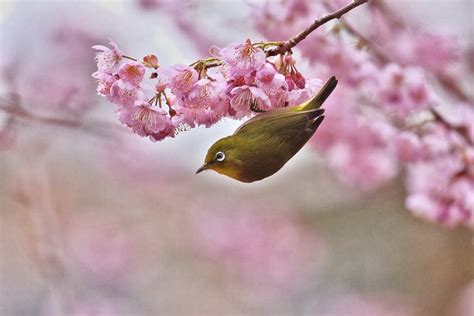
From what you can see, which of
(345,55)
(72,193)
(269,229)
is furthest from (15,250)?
(345,55)

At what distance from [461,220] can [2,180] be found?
99.0 inches

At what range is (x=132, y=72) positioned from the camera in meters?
0.78

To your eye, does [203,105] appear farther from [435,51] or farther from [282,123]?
[435,51]

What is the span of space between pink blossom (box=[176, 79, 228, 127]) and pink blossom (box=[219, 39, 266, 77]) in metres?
0.03

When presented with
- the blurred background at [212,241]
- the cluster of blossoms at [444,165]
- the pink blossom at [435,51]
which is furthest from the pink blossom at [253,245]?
the cluster of blossoms at [444,165]

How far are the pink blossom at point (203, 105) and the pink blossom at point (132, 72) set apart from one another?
0.06 metres

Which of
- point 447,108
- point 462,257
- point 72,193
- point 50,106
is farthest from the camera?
point 72,193

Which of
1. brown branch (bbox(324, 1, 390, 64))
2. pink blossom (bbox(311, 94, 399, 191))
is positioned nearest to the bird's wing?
brown branch (bbox(324, 1, 390, 64))

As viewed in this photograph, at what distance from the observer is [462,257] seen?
12.0 ft

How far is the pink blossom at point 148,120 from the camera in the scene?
77 cm

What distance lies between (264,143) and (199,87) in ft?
0.37

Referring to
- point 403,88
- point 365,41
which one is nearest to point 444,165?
point 403,88

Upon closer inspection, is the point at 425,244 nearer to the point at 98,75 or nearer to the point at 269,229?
the point at 269,229

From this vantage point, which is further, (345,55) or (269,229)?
(269,229)
